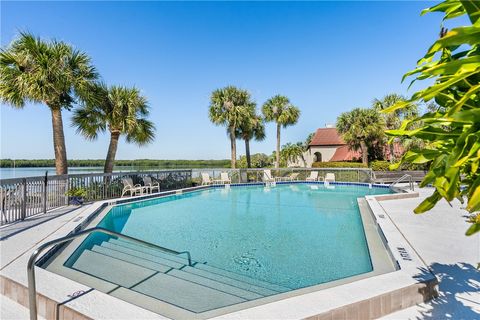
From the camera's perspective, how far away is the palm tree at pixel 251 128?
70.2ft

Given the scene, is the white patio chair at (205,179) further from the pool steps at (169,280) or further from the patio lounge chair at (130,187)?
the pool steps at (169,280)

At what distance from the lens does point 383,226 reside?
19.8 ft

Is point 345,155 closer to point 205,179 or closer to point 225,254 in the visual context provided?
point 205,179

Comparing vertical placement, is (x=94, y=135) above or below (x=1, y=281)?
above

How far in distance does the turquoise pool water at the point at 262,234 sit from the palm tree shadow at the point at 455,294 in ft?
3.42

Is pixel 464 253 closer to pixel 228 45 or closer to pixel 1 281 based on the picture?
pixel 1 281

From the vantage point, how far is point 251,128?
72.4 feet

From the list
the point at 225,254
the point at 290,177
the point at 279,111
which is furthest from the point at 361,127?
the point at 225,254

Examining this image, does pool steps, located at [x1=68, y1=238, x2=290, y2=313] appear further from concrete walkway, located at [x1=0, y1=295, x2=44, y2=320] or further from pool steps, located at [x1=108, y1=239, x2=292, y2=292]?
concrete walkway, located at [x1=0, y1=295, x2=44, y2=320]

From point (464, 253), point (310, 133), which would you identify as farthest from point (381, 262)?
point (310, 133)

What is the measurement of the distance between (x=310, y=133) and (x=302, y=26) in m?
27.8

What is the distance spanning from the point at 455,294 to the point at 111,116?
13471 millimetres

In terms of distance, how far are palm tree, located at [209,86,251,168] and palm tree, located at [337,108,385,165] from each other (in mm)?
10262

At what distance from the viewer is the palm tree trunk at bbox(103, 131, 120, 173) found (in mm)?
13250
